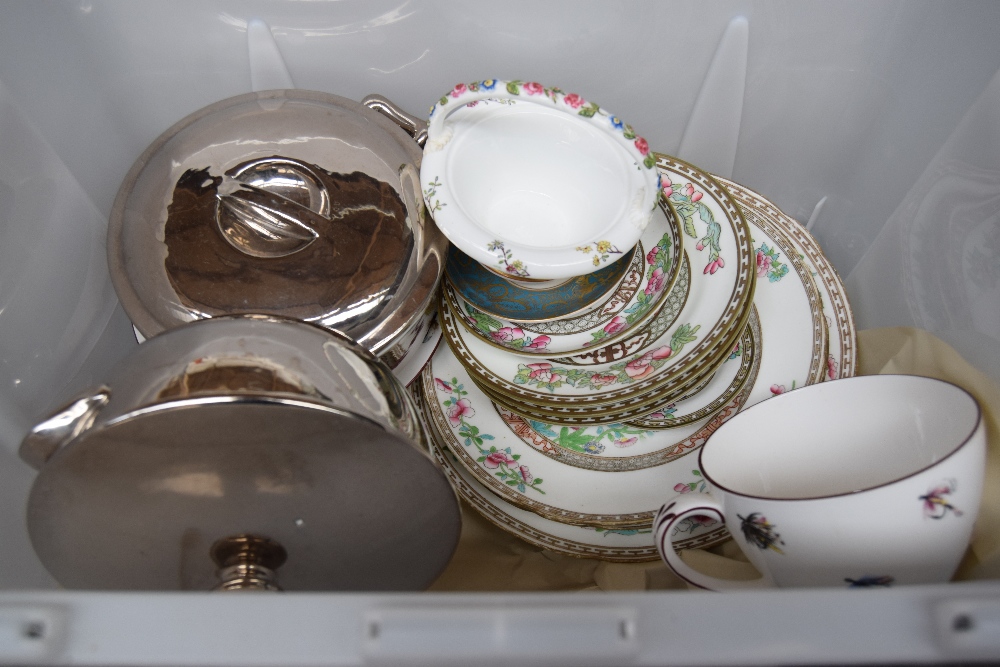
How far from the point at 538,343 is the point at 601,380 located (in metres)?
0.05

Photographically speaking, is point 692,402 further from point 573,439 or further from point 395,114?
point 395,114

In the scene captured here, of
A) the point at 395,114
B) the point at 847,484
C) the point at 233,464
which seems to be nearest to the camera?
the point at 233,464

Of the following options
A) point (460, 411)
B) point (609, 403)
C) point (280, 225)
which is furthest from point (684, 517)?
point (280, 225)

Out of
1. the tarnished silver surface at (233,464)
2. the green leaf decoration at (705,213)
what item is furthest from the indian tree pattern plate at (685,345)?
the tarnished silver surface at (233,464)

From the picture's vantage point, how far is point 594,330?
0.47 m

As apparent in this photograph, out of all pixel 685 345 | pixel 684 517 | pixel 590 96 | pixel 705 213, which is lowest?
pixel 684 517

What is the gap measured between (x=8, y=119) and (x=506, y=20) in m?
0.38

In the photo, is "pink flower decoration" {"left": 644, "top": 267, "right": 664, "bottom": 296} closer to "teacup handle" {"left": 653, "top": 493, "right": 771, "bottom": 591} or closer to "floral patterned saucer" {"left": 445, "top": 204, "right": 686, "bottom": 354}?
"floral patterned saucer" {"left": 445, "top": 204, "right": 686, "bottom": 354}

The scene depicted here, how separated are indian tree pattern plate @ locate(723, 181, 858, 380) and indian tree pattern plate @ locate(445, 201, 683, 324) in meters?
0.11

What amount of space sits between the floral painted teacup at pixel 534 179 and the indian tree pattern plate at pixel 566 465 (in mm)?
135

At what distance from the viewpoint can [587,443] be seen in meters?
0.51

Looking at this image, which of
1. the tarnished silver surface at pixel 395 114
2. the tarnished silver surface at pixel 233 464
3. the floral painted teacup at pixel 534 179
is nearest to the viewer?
the tarnished silver surface at pixel 233 464

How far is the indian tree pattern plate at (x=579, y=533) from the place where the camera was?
468mm

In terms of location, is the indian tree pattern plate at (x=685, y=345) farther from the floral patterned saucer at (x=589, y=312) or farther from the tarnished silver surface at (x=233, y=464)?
the tarnished silver surface at (x=233, y=464)
